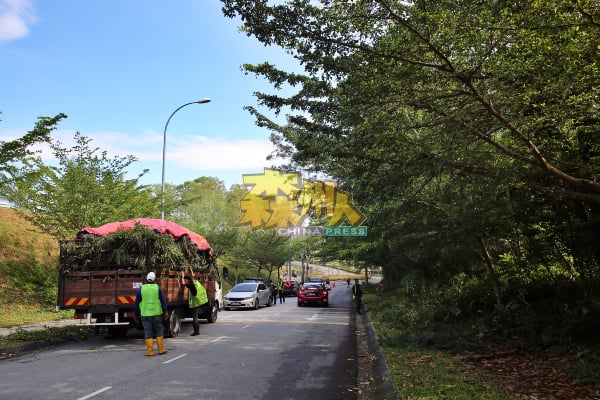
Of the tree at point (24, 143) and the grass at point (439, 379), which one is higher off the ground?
the tree at point (24, 143)

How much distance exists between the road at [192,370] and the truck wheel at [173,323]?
313 millimetres

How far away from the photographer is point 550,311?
8781 mm

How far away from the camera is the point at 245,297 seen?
24703mm

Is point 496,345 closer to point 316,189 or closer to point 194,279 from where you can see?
point 194,279

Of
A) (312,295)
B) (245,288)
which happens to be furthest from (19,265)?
(312,295)

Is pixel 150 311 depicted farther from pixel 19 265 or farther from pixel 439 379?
pixel 19 265

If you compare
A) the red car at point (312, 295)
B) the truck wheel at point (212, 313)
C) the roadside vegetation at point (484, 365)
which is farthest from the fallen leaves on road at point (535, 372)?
the red car at point (312, 295)

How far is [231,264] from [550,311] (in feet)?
154

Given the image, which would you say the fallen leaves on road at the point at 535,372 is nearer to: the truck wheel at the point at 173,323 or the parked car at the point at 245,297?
the truck wheel at the point at 173,323

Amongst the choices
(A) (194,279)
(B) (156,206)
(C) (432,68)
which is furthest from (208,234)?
(C) (432,68)

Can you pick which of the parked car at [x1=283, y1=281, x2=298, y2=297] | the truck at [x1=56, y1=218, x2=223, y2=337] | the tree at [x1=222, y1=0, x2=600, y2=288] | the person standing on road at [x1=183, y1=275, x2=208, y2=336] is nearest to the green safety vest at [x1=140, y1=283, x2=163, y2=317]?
the truck at [x1=56, y1=218, x2=223, y2=337]

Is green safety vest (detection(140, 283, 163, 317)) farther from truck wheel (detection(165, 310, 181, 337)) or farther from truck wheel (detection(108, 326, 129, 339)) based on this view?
truck wheel (detection(108, 326, 129, 339))

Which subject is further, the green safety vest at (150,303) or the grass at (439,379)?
the green safety vest at (150,303)

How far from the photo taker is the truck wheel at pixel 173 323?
12334 mm
